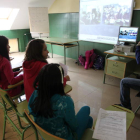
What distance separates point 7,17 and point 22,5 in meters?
1.05

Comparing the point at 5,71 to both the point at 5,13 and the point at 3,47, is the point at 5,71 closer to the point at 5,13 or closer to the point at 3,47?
the point at 3,47

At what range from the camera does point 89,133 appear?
1.12m

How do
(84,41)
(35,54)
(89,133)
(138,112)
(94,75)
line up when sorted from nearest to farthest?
(89,133)
(35,54)
(138,112)
(94,75)
(84,41)

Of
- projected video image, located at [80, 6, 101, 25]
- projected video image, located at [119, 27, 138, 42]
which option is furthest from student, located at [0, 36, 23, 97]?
projected video image, located at [80, 6, 101, 25]

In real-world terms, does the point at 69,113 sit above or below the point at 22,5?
below

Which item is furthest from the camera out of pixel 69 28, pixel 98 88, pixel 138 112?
pixel 69 28

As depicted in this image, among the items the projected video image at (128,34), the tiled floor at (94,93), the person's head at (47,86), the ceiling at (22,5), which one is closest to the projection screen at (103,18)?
the projected video image at (128,34)

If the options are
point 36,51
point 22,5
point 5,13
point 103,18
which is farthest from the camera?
point 5,13

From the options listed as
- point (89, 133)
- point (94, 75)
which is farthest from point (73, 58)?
point (89, 133)

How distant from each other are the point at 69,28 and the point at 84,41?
749 millimetres

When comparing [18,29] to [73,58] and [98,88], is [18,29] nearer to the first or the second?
[73,58]

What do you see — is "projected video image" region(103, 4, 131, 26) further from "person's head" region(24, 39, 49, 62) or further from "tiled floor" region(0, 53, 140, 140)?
"person's head" region(24, 39, 49, 62)

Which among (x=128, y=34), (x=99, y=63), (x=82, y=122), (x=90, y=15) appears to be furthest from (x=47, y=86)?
(x=90, y=15)

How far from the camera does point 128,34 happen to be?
2.78 m
